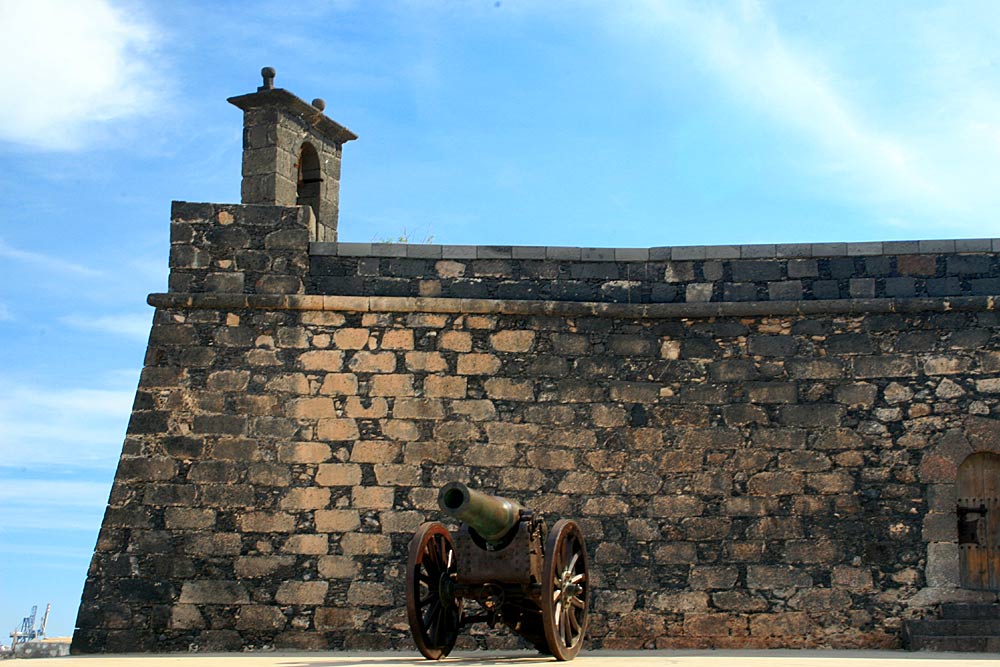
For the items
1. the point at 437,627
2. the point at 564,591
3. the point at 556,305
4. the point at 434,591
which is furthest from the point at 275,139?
the point at 564,591

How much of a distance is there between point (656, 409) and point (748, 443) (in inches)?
31.8

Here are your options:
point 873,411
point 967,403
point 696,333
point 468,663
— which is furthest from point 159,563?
point 967,403

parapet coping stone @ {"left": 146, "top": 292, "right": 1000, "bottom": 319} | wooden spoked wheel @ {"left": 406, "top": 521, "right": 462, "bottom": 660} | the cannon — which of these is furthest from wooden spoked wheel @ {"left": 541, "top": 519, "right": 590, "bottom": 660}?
parapet coping stone @ {"left": 146, "top": 292, "right": 1000, "bottom": 319}

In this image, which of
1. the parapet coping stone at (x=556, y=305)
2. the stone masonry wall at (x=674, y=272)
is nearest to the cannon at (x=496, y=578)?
the parapet coping stone at (x=556, y=305)

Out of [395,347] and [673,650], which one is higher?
[395,347]

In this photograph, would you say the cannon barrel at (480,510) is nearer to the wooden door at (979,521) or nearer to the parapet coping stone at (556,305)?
the parapet coping stone at (556,305)

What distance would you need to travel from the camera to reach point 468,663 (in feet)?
25.4

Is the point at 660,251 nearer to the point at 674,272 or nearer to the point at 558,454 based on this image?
the point at 674,272

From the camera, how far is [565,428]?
33.6ft

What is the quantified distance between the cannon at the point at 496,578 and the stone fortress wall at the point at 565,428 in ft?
6.06

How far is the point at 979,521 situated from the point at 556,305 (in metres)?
3.90

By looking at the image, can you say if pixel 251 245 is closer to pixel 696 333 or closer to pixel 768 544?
pixel 696 333

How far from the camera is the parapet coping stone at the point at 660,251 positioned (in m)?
10.6

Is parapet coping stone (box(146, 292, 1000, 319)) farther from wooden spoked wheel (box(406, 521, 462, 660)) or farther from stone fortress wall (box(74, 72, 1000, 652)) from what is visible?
wooden spoked wheel (box(406, 521, 462, 660))
